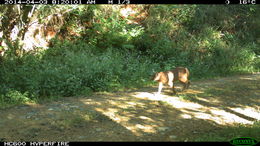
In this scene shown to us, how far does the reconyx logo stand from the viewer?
4.90 meters

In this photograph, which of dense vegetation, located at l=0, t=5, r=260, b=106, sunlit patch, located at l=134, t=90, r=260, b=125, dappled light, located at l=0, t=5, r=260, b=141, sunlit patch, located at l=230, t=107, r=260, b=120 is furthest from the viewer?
dense vegetation, located at l=0, t=5, r=260, b=106

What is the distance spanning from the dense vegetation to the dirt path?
1.14 m

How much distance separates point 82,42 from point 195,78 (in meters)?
5.65

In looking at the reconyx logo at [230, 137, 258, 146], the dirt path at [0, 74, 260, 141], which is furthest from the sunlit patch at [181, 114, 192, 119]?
the reconyx logo at [230, 137, 258, 146]

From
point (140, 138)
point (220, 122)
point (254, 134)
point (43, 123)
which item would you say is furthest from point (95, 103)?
point (254, 134)

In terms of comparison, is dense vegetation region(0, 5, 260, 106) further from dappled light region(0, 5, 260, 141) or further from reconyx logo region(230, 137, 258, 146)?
reconyx logo region(230, 137, 258, 146)

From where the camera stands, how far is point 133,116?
6668 millimetres

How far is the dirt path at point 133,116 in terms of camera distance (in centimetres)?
Answer: 556

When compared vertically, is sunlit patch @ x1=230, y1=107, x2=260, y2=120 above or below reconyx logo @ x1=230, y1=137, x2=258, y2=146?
below

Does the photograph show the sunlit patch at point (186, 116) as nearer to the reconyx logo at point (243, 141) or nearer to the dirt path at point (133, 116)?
the dirt path at point (133, 116)

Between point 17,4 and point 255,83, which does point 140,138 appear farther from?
point 17,4

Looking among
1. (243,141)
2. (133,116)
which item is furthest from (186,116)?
(243,141)

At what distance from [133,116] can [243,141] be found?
2609 mm

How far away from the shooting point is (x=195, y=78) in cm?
1166
